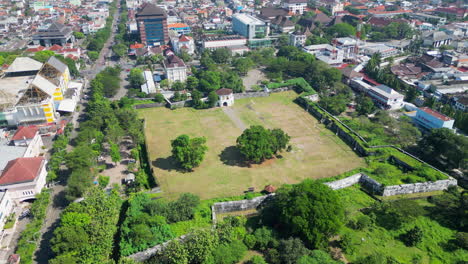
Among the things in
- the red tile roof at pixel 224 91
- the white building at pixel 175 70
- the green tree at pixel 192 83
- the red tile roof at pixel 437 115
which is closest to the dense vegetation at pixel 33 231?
the red tile roof at pixel 224 91

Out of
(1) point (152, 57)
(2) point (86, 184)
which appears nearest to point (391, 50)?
(1) point (152, 57)

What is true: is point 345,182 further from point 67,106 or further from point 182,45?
point 182,45

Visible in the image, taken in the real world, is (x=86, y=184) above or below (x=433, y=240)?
above

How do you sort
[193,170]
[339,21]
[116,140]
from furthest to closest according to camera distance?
[339,21]
[116,140]
[193,170]

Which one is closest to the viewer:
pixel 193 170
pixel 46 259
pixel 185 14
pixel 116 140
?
pixel 46 259

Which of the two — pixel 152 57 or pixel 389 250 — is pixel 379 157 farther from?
pixel 152 57

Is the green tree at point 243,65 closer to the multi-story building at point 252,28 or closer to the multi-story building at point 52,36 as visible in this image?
the multi-story building at point 252,28

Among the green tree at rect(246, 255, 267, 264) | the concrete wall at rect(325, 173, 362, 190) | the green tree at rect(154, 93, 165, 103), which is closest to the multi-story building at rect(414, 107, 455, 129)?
the concrete wall at rect(325, 173, 362, 190)
